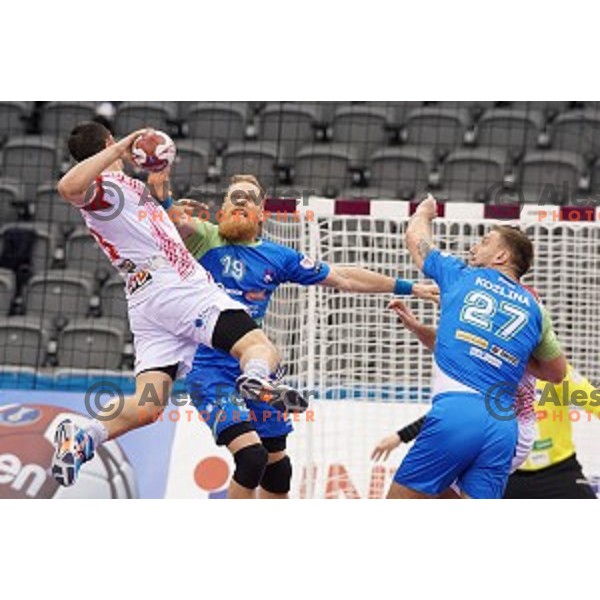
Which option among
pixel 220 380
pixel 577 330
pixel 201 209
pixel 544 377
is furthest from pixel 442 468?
pixel 577 330

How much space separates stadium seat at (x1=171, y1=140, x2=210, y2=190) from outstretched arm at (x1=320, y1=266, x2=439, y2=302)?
578cm

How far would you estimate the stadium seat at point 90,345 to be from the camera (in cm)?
1203

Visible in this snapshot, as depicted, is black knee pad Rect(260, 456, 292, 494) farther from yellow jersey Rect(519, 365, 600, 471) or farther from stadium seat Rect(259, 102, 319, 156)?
stadium seat Rect(259, 102, 319, 156)

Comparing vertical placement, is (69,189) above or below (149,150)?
below

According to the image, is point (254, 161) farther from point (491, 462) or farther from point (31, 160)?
point (491, 462)

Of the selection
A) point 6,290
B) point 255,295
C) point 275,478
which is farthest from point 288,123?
point 275,478

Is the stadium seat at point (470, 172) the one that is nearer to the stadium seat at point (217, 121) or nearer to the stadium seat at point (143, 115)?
the stadium seat at point (217, 121)

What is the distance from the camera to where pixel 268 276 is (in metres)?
7.78

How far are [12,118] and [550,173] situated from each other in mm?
5844

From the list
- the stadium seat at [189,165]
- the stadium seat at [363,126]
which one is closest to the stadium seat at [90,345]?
the stadium seat at [189,165]

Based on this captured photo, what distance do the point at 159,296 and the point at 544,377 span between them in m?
2.09

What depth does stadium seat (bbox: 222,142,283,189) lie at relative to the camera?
45.1 ft

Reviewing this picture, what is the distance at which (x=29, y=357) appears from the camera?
1216cm

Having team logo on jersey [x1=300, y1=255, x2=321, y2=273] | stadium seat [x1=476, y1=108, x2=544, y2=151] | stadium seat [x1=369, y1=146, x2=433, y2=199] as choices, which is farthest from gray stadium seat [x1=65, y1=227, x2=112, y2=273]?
team logo on jersey [x1=300, y1=255, x2=321, y2=273]
